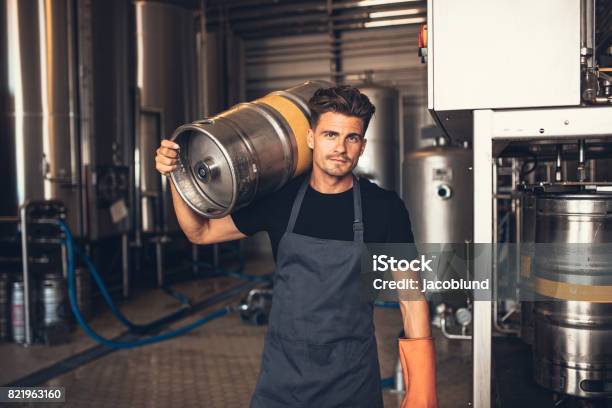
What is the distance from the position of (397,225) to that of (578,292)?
68cm

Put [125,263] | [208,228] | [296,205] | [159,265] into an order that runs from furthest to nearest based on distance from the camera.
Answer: [159,265] → [125,263] → [208,228] → [296,205]

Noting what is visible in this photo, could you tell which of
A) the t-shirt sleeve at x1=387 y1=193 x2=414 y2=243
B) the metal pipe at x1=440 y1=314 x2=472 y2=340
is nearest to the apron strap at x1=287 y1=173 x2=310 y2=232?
the t-shirt sleeve at x1=387 y1=193 x2=414 y2=243

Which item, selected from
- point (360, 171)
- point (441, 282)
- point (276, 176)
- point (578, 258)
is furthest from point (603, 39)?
point (360, 171)

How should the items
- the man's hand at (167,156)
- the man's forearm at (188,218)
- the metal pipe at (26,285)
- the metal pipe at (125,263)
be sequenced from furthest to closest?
the metal pipe at (125,263) < the metal pipe at (26,285) < the man's forearm at (188,218) < the man's hand at (167,156)

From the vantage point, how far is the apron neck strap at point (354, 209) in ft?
5.31

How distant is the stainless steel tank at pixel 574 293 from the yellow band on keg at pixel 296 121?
878 mm

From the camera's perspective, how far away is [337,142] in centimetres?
159

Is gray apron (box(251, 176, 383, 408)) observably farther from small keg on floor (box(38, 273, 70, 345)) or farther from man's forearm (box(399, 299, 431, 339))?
small keg on floor (box(38, 273, 70, 345))

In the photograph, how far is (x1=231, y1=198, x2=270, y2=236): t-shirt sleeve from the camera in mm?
1752

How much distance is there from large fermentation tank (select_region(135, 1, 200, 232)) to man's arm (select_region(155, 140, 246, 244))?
3.80 meters

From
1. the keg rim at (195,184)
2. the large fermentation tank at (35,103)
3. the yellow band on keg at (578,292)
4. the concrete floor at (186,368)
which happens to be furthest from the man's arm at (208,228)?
the large fermentation tank at (35,103)

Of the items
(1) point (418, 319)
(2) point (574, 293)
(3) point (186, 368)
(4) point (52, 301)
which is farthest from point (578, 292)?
(4) point (52, 301)

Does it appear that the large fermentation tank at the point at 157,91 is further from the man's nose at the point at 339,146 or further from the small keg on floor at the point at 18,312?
the man's nose at the point at 339,146

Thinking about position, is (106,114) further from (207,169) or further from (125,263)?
Answer: (207,169)
